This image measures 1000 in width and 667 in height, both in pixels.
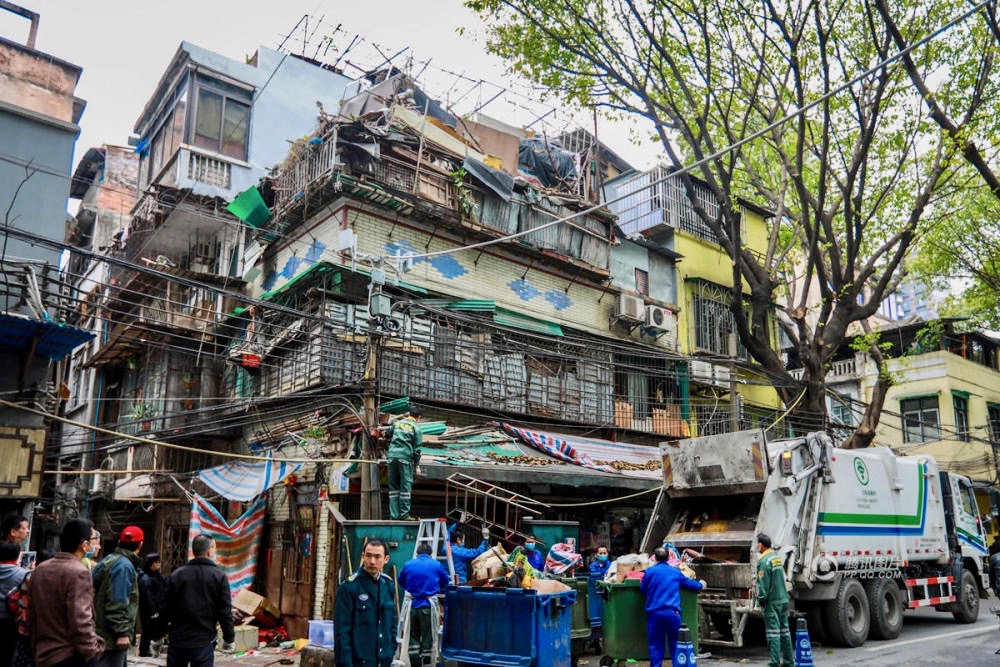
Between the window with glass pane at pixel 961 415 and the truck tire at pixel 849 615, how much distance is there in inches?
825

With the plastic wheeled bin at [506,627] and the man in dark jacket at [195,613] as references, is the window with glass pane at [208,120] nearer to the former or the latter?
the plastic wheeled bin at [506,627]

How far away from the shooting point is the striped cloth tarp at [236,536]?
586 inches

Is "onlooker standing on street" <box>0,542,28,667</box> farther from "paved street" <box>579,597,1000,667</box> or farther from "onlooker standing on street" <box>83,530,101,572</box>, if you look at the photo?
"paved street" <box>579,597,1000,667</box>

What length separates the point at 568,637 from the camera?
898 cm

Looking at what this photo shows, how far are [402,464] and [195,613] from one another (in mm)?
5983

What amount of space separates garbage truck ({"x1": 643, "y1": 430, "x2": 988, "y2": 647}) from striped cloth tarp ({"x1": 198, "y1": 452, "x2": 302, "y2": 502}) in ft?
22.7

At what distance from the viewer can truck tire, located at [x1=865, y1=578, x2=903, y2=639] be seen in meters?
12.4

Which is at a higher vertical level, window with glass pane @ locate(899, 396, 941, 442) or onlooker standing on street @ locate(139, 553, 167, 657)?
window with glass pane @ locate(899, 396, 941, 442)

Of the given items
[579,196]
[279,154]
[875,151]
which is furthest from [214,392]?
[875,151]

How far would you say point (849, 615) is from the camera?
11750 mm

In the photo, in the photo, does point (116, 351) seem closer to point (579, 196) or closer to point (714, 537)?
Result: point (579, 196)

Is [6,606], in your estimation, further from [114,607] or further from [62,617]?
[62,617]

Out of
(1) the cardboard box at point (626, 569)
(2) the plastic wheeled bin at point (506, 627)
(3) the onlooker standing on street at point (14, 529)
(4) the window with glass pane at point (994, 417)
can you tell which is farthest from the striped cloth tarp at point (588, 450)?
(4) the window with glass pane at point (994, 417)

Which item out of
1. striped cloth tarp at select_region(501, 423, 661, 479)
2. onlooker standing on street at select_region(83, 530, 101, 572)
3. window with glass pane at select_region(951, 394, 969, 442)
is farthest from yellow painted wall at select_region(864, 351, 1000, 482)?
onlooker standing on street at select_region(83, 530, 101, 572)
